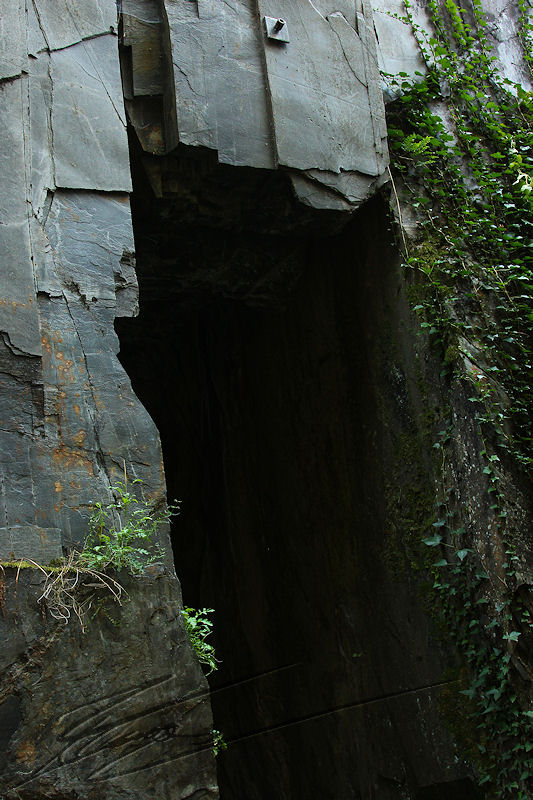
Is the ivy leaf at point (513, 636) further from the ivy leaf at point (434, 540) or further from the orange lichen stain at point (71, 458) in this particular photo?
the orange lichen stain at point (71, 458)

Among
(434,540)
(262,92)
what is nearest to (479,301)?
(434,540)

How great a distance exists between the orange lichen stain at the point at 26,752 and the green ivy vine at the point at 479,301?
2760 millimetres

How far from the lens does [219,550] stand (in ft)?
28.9

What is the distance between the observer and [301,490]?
7406 millimetres

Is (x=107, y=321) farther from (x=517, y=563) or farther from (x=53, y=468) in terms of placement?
(x=517, y=563)

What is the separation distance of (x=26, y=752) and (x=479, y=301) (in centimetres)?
419

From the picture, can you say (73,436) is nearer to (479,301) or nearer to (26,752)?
(26,752)

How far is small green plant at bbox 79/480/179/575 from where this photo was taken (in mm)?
4109

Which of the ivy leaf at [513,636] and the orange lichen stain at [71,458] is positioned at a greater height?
the orange lichen stain at [71,458]

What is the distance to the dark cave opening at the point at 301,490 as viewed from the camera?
6.15m

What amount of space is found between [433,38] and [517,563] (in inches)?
180

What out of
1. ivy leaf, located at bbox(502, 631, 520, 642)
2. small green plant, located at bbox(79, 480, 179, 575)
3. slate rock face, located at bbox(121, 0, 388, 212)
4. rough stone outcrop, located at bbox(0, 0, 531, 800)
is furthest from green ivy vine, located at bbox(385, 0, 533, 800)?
small green plant, located at bbox(79, 480, 179, 575)

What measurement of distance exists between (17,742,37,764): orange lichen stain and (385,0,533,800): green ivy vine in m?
2.76

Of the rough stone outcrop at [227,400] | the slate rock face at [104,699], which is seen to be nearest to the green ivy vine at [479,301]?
the rough stone outcrop at [227,400]
